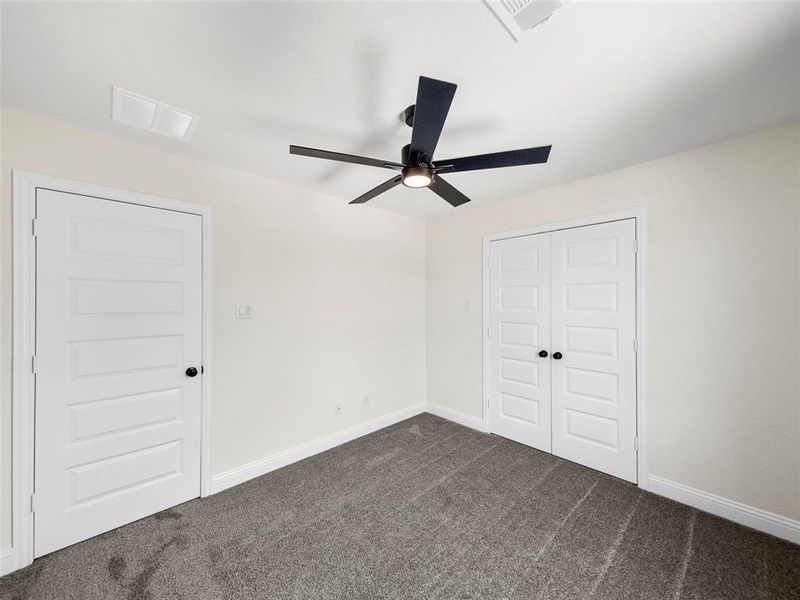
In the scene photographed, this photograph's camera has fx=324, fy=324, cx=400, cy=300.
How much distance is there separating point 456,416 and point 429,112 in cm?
339

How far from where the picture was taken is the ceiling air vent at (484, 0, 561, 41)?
3.84 feet

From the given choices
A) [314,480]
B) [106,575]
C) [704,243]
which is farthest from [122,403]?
[704,243]

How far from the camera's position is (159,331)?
2.25 meters

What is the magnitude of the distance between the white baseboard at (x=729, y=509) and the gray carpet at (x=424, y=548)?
0.07 meters

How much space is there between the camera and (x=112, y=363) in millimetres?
2082

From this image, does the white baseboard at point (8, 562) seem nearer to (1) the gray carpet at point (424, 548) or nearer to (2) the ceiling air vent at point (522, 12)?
(1) the gray carpet at point (424, 548)

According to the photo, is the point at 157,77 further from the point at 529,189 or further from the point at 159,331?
the point at 529,189

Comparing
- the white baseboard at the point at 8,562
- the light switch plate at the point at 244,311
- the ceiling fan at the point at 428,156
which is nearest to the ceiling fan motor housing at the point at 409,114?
the ceiling fan at the point at 428,156

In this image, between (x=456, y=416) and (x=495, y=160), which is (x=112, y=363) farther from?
(x=456, y=416)

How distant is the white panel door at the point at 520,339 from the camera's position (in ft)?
10.3

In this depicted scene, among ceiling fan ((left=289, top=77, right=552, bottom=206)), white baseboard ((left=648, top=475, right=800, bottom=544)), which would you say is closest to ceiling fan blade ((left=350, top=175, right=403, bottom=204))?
ceiling fan ((left=289, top=77, right=552, bottom=206))

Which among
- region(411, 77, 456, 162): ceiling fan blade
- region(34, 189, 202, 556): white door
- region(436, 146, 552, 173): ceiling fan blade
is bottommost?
region(34, 189, 202, 556): white door

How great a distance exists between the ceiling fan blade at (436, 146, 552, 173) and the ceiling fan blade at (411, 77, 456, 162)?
12 centimetres

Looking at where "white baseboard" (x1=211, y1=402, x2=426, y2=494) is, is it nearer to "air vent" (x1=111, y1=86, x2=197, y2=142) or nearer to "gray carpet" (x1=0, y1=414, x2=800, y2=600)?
"gray carpet" (x1=0, y1=414, x2=800, y2=600)
